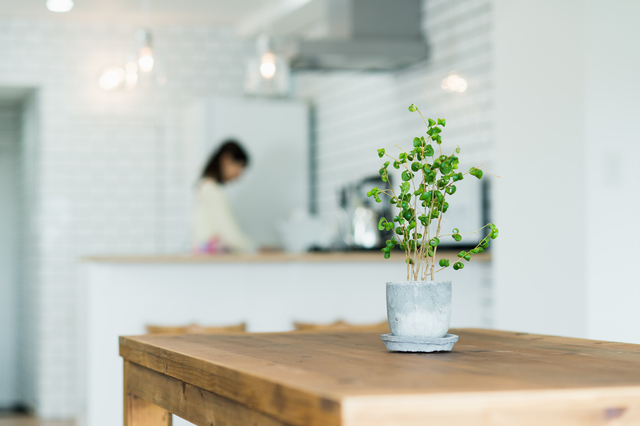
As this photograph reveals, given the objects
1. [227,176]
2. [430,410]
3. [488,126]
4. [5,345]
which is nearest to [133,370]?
[430,410]

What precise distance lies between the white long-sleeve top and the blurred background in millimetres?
321

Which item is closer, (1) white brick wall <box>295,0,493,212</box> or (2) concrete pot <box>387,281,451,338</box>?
(2) concrete pot <box>387,281,451,338</box>

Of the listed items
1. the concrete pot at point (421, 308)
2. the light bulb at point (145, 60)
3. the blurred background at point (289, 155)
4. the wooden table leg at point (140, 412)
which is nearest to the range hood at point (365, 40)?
the blurred background at point (289, 155)

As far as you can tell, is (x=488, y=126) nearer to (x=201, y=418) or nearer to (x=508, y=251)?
(x=508, y=251)

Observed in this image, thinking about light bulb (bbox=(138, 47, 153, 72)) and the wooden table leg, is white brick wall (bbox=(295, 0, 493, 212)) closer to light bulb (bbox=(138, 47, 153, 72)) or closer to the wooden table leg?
light bulb (bbox=(138, 47, 153, 72))

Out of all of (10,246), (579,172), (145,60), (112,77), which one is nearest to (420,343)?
(579,172)

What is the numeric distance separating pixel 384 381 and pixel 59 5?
4920 mm

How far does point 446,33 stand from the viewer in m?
4.34

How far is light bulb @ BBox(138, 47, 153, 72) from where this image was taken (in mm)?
4133

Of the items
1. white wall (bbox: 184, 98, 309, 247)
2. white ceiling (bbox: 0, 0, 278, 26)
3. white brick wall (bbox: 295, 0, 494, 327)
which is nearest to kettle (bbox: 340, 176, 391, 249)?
white brick wall (bbox: 295, 0, 494, 327)

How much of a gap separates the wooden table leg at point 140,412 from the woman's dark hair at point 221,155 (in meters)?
2.85

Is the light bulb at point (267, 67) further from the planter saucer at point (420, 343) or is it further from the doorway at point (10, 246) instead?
the doorway at point (10, 246)

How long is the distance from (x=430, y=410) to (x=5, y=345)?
6449 millimetres

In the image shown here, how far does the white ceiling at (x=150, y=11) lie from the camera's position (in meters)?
5.48
